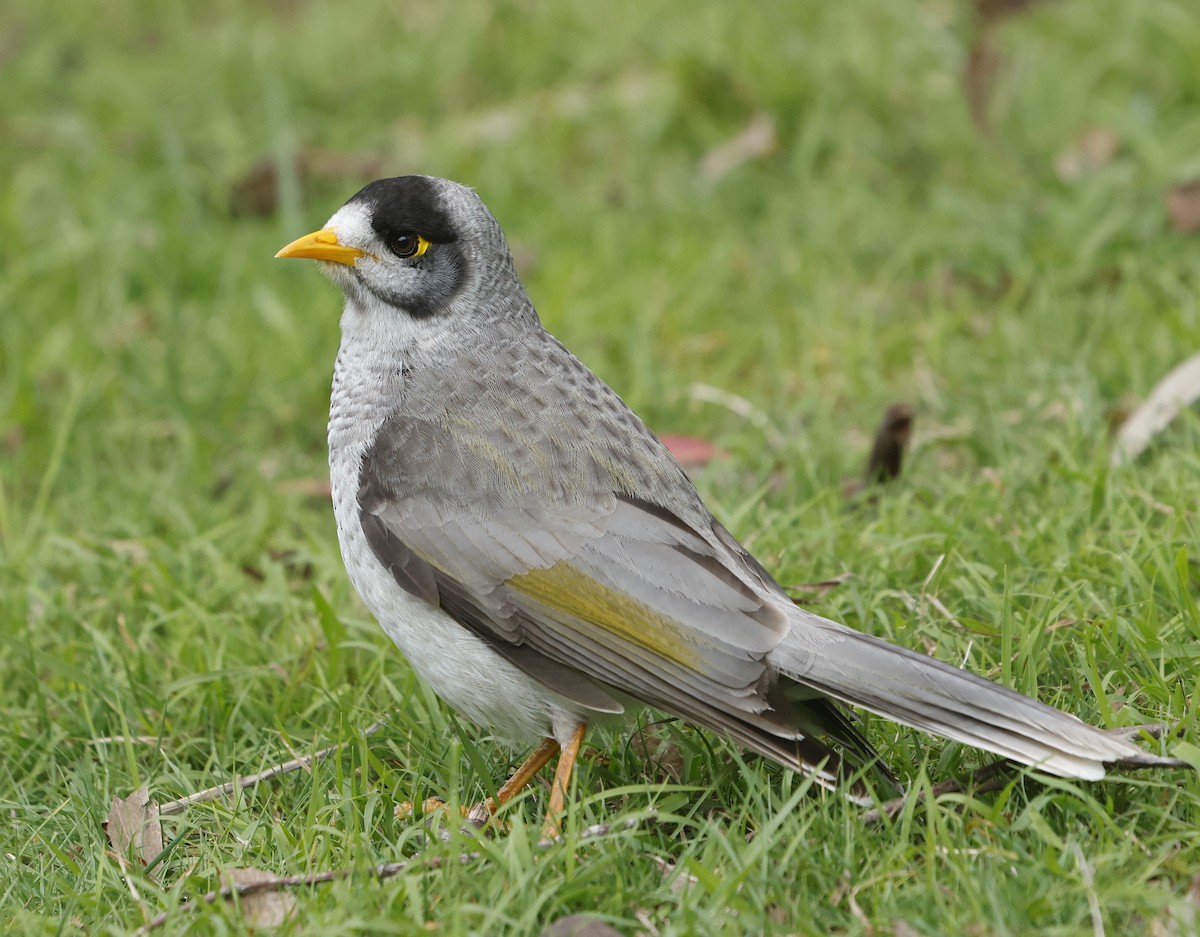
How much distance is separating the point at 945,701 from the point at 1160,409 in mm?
2467

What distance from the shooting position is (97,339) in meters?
7.79

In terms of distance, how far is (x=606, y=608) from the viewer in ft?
14.0

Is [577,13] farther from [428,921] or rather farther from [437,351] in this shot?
[428,921]

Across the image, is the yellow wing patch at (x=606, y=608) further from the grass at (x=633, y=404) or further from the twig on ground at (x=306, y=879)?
the twig on ground at (x=306, y=879)

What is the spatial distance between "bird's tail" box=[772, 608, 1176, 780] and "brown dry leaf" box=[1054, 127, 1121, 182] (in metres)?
4.72

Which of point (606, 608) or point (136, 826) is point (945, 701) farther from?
point (136, 826)

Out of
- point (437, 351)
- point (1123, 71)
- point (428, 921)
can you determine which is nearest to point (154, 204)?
point (437, 351)

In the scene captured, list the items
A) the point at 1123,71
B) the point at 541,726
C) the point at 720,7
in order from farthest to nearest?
the point at 720,7 → the point at 1123,71 → the point at 541,726

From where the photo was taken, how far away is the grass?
12.7 ft

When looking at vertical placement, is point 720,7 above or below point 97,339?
above

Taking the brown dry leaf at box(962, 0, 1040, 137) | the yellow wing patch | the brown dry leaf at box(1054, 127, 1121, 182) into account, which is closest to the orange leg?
the yellow wing patch

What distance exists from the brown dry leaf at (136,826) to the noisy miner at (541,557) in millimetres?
825

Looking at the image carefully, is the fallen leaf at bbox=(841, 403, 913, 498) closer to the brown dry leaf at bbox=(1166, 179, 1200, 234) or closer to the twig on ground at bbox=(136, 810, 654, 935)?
the brown dry leaf at bbox=(1166, 179, 1200, 234)

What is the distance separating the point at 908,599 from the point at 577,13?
244 inches
